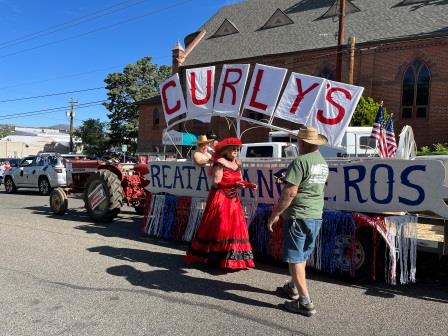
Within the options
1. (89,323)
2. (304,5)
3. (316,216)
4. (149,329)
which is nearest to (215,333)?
(149,329)

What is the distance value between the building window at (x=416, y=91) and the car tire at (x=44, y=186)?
19691 mm

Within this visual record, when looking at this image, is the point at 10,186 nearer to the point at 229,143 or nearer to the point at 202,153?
the point at 202,153

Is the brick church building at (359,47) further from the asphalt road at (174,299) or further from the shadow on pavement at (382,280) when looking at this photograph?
the asphalt road at (174,299)

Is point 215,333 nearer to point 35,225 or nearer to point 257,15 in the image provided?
point 35,225

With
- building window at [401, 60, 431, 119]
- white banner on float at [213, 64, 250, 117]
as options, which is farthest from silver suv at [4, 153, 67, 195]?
building window at [401, 60, 431, 119]

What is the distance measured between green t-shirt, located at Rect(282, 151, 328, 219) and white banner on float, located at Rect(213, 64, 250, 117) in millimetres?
2838

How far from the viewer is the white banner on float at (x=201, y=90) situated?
7.34 metres

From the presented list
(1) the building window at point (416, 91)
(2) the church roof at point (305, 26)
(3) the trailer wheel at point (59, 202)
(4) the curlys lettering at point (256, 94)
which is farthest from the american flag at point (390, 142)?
(2) the church roof at point (305, 26)

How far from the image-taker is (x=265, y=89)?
22.0 ft

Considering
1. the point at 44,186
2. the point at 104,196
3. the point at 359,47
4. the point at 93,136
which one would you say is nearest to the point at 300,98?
the point at 104,196

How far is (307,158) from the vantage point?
4.27m

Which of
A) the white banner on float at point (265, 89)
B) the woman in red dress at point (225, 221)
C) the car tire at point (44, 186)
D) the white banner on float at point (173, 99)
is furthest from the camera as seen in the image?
the car tire at point (44, 186)

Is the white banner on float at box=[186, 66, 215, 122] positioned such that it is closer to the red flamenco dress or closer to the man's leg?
the red flamenco dress

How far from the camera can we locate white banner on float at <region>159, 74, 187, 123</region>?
7.69 meters
